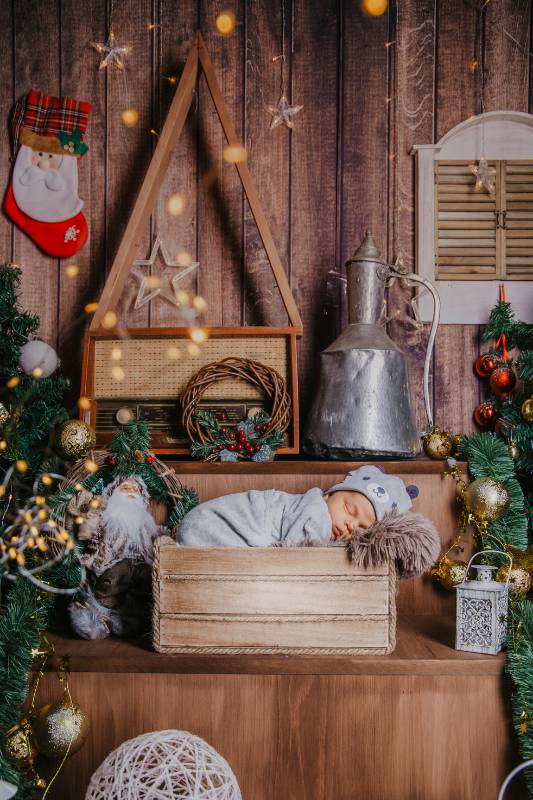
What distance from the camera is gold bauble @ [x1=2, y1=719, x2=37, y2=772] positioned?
1.10 meters

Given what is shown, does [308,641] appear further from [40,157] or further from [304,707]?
[40,157]

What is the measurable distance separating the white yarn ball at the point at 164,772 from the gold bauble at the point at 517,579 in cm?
63

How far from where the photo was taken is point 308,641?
1171mm

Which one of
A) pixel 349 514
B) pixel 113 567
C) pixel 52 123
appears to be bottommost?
pixel 113 567

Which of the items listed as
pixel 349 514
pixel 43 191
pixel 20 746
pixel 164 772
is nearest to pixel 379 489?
pixel 349 514

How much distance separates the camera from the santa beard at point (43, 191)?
193 cm

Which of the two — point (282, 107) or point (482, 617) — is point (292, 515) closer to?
point (482, 617)

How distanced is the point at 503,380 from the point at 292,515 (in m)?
0.81

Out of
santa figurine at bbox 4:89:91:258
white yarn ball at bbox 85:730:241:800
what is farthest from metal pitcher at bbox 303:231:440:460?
santa figurine at bbox 4:89:91:258

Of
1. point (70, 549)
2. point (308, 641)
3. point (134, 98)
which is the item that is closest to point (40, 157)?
point (134, 98)

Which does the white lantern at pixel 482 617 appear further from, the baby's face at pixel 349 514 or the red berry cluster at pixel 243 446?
the red berry cluster at pixel 243 446

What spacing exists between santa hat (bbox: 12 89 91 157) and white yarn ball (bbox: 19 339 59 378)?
66 centimetres

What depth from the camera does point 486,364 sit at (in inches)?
73.2

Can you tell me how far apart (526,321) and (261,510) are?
108 centimetres
